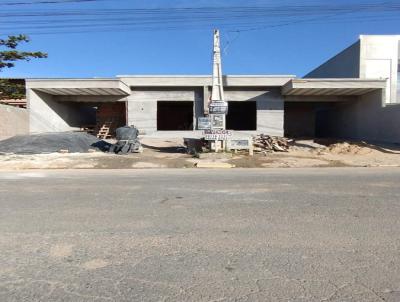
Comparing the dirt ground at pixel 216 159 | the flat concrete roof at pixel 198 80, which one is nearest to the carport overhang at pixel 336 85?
the flat concrete roof at pixel 198 80

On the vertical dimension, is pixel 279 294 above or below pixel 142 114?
below

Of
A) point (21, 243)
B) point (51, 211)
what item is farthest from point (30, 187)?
point (21, 243)

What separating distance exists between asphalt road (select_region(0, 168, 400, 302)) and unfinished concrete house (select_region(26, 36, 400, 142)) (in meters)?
19.0

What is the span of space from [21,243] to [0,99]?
32.0 m

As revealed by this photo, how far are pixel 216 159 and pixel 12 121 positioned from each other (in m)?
13.2

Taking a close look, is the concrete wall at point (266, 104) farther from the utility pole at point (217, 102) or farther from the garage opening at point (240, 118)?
the garage opening at point (240, 118)

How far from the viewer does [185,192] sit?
948 cm

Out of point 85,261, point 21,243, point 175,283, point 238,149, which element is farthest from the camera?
point 238,149

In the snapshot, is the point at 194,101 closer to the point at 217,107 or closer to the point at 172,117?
the point at 217,107

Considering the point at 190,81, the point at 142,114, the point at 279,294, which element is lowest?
the point at 279,294

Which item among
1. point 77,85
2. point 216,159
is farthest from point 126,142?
point 77,85

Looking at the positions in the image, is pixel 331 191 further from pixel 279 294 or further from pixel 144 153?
pixel 144 153

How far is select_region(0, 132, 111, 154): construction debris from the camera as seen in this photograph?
2172 centimetres

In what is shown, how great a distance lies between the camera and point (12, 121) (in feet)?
83.1
